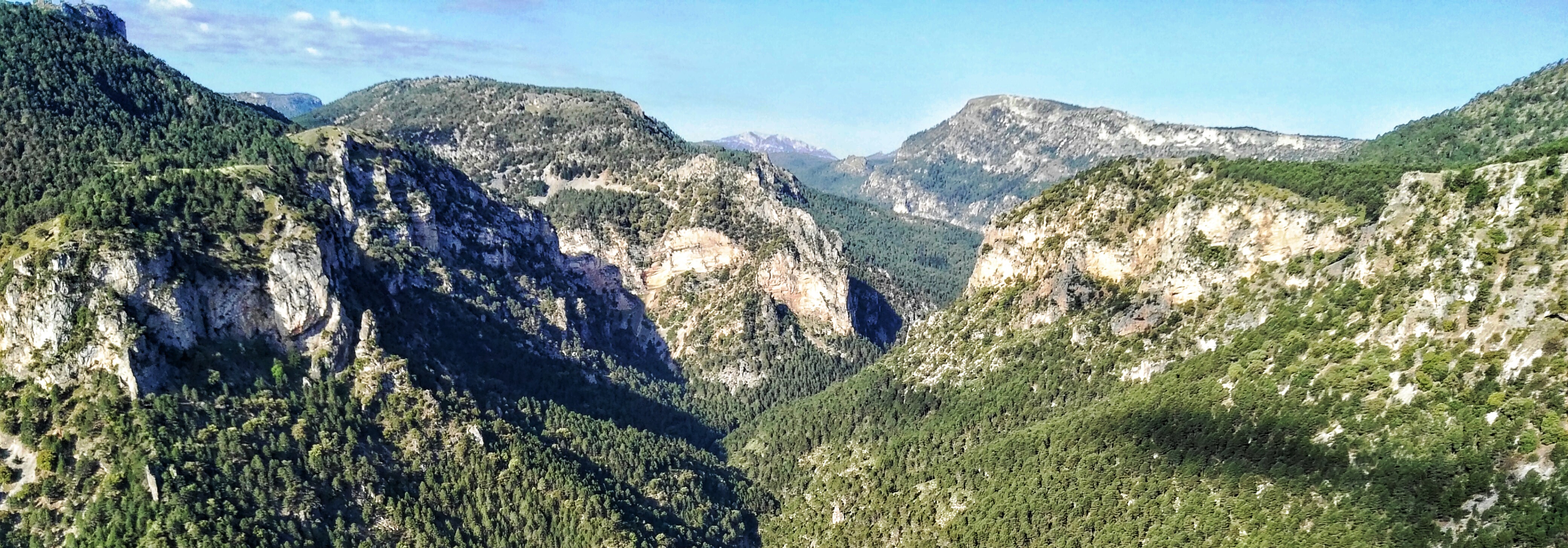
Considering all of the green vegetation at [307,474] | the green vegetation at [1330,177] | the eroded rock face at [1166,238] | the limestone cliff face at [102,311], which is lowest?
the green vegetation at [307,474]

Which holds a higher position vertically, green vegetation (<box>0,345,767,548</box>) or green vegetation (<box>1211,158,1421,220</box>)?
green vegetation (<box>1211,158,1421,220</box>)

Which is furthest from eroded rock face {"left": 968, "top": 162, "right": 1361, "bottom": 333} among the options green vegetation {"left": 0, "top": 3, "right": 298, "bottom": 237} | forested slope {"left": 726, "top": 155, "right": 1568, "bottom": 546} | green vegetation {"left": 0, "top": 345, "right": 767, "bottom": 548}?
green vegetation {"left": 0, "top": 3, "right": 298, "bottom": 237}

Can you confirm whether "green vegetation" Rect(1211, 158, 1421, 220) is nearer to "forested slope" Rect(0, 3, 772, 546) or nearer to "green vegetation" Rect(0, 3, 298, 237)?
"forested slope" Rect(0, 3, 772, 546)

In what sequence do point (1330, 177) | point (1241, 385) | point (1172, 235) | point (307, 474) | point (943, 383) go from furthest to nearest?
point (943, 383) → point (1172, 235) → point (1330, 177) → point (307, 474) → point (1241, 385)

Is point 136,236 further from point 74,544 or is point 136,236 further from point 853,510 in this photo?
point 853,510

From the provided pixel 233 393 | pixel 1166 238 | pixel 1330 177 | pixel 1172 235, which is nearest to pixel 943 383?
pixel 1166 238

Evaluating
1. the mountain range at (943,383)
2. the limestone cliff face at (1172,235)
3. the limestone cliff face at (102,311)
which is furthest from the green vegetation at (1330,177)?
the limestone cliff face at (102,311)

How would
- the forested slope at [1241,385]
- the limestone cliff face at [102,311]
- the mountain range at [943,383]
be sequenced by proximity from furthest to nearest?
the limestone cliff face at [102,311], the mountain range at [943,383], the forested slope at [1241,385]

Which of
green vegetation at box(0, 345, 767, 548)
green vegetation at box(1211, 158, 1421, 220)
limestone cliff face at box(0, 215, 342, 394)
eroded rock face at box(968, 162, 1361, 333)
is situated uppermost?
green vegetation at box(1211, 158, 1421, 220)

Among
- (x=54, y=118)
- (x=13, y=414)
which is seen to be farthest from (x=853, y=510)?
(x=54, y=118)

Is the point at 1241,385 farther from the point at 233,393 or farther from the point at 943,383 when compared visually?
the point at 233,393

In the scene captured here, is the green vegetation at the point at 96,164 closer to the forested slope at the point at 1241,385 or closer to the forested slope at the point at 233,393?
the forested slope at the point at 233,393

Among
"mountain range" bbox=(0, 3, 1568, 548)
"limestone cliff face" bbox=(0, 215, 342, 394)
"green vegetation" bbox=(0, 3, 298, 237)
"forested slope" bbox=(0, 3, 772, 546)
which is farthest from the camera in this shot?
"green vegetation" bbox=(0, 3, 298, 237)

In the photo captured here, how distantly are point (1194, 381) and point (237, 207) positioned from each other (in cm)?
17419
